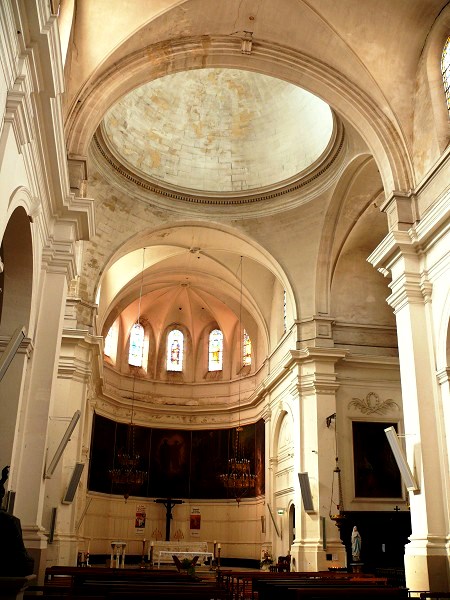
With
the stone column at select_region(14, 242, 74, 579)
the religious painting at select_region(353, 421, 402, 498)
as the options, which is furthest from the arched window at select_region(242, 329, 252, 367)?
the stone column at select_region(14, 242, 74, 579)

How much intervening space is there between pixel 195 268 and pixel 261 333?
368 centimetres

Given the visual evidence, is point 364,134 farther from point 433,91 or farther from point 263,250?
point 263,250

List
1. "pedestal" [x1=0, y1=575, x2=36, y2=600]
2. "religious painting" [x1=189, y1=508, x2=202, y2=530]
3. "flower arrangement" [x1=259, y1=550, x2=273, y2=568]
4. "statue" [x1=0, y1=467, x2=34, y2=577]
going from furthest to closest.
Result: "religious painting" [x1=189, y1=508, x2=202, y2=530] → "flower arrangement" [x1=259, y1=550, x2=273, y2=568] → "statue" [x1=0, y1=467, x2=34, y2=577] → "pedestal" [x1=0, y1=575, x2=36, y2=600]

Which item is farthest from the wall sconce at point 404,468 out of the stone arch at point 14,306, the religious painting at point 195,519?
the religious painting at point 195,519

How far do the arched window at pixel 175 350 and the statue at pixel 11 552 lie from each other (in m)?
21.9

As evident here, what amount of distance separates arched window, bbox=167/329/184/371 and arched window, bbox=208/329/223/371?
132 cm

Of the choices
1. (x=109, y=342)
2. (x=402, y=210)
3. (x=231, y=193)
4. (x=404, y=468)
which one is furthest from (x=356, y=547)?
(x=109, y=342)

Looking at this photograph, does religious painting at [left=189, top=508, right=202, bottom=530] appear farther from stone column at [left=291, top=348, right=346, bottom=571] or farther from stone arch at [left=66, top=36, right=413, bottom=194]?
stone arch at [left=66, top=36, right=413, bottom=194]

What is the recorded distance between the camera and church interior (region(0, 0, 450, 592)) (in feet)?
31.8

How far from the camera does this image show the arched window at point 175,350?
28312 mm

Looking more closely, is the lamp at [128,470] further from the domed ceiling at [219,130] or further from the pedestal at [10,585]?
the pedestal at [10,585]

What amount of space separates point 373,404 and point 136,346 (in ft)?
42.0

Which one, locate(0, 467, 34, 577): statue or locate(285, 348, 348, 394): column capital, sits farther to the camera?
locate(285, 348, 348, 394): column capital

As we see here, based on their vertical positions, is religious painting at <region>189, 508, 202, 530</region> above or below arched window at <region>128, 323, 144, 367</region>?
below
